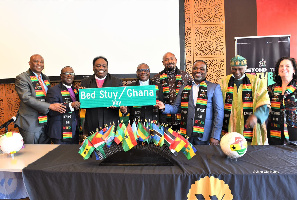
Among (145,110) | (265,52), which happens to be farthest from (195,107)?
(265,52)

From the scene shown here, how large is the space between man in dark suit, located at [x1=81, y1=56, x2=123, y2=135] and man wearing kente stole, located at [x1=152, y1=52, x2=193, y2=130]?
0.67 m

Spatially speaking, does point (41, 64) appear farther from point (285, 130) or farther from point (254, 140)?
point (285, 130)

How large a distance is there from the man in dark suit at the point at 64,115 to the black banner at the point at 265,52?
3007mm

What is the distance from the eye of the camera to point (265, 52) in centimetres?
430

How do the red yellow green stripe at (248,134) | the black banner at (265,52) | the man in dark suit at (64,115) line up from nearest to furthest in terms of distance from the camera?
the red yellow green stripe at (248,134) < the man in dark suit at (64,115) < the black banner at (265,52)

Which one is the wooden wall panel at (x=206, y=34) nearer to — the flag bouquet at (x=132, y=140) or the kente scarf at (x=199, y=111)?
the kente scarf at (x=199, y=111)

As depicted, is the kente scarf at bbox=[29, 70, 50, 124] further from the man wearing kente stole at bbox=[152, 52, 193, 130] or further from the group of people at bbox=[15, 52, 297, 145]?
the man wearing kente stole at bbox=[152, 52, 193, 130]

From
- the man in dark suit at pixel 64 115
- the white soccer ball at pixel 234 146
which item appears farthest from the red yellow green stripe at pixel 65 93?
the white soccer ball at pixel 234 146

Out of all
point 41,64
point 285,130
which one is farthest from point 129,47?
point 285,130

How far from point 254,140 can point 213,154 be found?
38.5 inches

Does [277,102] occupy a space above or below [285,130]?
above

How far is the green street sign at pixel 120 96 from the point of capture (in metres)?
2.51

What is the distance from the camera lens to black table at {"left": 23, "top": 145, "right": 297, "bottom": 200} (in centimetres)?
161

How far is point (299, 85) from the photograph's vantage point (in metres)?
0.83
